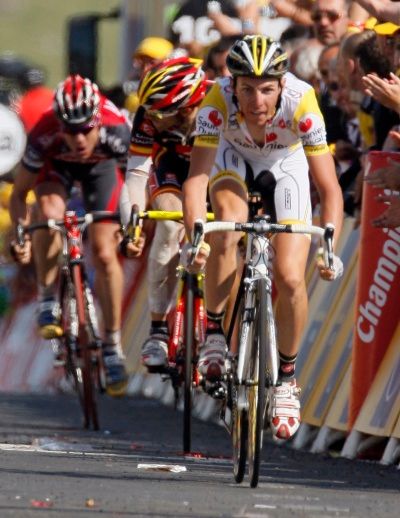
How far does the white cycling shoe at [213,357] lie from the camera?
941cm

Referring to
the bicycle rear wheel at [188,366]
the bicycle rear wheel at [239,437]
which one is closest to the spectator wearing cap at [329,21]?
the bicycle rear wheel at [188,366]

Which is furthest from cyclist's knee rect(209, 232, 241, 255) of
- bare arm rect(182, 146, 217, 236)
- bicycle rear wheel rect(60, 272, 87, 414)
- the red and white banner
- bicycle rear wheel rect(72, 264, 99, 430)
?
bicycle rear wheel rect(60, 272, 87, 414)

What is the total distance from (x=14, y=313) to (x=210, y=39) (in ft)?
17.3

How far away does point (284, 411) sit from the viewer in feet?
29.0

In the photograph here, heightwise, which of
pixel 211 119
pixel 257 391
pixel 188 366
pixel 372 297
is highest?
pixel 211 119

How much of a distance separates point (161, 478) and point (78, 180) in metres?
4.99

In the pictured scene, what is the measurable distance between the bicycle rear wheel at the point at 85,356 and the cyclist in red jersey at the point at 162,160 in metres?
1.01

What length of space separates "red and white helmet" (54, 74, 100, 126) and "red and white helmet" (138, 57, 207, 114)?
1322 mm

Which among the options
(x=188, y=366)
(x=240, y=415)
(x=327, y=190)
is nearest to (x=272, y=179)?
(x=327, y=190)

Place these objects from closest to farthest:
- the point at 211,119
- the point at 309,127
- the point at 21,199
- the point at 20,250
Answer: the point at 309,127
the point at 211,119
the point at 20,250
the point at 21,199

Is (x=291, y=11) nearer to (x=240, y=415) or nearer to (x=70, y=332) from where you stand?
(x=70, y=332)

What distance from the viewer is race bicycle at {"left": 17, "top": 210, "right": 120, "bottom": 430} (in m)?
12.6

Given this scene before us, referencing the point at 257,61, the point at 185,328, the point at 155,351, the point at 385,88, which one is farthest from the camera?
the point at 155,351

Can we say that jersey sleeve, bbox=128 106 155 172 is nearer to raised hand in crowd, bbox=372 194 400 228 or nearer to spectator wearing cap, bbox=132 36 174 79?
raised hand in crowd, bbox=372 194 400 228
